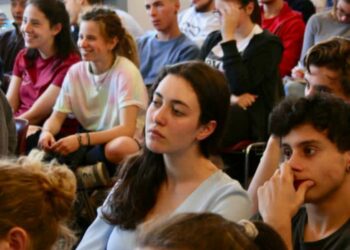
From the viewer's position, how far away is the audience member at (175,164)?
176 centimetres

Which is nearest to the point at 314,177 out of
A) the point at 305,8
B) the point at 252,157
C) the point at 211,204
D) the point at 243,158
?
the point at 211,204

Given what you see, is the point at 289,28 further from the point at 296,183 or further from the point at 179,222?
the point at 179,222

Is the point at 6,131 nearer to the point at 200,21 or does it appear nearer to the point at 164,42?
the point at 164,42

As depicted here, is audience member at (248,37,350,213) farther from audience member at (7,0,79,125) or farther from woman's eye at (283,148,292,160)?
audience member at (7,0,79,125)

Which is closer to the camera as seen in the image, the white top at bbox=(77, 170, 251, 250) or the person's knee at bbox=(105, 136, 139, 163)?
the white top at bbox=(77, 170, 251, 250)

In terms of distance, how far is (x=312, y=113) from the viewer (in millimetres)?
1535

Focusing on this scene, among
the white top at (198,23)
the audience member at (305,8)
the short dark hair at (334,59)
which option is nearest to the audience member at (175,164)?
the short dark hair at (334,59)

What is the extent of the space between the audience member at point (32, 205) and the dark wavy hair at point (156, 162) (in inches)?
11.2

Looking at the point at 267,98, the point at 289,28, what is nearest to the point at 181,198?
the point at 267,98

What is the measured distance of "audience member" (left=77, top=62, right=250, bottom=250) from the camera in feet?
5.79

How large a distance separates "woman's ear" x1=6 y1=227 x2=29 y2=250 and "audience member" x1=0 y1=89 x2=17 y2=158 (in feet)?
3.92

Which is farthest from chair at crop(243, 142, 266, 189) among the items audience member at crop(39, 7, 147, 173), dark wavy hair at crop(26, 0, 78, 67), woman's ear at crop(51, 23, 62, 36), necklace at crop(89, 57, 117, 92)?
woman's ear at crop(51, 23, 62, 36)

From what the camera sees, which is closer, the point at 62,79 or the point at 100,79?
the point at 100,79

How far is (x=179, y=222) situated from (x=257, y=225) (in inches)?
10.2
